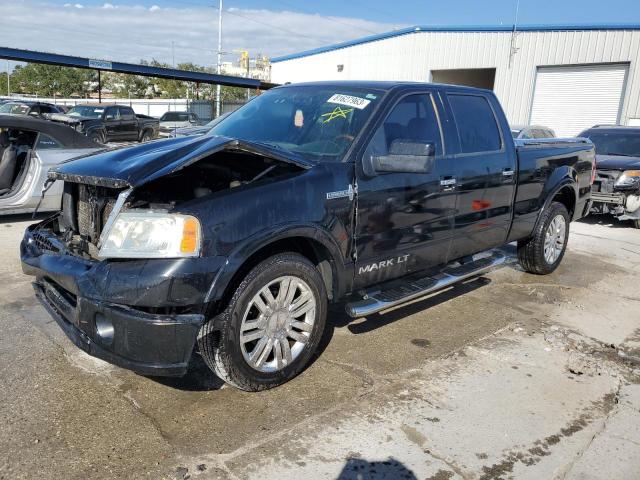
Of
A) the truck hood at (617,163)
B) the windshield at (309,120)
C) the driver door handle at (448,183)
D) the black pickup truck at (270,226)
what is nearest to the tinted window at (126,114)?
the truck hood at (617,163)

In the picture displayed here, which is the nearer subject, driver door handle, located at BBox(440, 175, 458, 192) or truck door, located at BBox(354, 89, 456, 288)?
truck door, located at BBox(354, 89, 456, 288)

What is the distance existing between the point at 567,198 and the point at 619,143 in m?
5.58

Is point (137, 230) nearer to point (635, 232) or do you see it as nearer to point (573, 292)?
point (573, 292)

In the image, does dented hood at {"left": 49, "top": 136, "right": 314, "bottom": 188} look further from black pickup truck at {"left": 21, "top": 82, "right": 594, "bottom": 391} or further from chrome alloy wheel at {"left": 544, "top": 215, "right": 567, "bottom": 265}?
chrome alloy wheel at {"left": 544, "top": 215, "right": 567, "bottom": 265}

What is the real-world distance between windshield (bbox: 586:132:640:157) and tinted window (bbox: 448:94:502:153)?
703 centimetres

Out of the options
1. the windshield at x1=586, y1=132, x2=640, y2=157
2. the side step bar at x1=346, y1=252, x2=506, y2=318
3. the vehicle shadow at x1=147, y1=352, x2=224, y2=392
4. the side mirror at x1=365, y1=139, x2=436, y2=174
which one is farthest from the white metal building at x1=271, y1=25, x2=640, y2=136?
the vehicle shadow at x1=147, y1=352, x2=224, y2=392

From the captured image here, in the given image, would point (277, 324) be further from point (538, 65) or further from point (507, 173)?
point (538, 65)

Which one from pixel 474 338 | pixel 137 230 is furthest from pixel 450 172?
pixel 137 230

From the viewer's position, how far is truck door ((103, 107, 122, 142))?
2344 cm

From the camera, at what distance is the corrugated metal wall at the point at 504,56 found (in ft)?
66.2

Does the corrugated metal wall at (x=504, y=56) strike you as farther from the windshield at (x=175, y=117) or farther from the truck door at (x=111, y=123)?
the truck door at (x=111, y=123)

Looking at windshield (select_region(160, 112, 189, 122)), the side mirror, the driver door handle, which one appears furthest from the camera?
windshield (select_region(160, 112, 189, 122))

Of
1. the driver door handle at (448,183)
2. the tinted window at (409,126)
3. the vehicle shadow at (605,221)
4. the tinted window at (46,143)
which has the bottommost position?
the vehicle shadow at (605,221)

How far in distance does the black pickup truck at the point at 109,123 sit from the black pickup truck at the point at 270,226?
66.9ft
